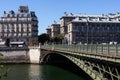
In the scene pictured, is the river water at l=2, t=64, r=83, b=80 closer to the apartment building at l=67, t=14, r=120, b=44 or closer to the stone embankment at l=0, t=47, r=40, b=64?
the stone embankment at l=0, t=47, r=40, b=64

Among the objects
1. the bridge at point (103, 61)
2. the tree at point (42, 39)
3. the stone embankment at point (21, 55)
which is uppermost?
the tree at point (42, 39)

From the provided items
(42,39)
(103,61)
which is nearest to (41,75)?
(103,61)

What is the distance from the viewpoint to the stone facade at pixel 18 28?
16212cm

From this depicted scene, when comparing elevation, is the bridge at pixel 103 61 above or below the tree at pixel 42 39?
below

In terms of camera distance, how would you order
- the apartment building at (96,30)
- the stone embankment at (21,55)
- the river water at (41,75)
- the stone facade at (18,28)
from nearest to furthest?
the river water at (41,75) < the stone embankment at (21,55) < the apartment building at (96,30) < the stone facade at (18,28)

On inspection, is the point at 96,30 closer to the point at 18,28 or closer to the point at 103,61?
the point at 18,28

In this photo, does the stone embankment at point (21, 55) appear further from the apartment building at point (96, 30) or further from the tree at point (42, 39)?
the tree at point (42, 39)

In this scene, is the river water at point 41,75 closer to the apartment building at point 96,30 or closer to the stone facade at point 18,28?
the apartment building at point 96,30

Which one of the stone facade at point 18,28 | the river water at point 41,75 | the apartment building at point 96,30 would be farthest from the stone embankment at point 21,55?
the stone facade at point 18,28

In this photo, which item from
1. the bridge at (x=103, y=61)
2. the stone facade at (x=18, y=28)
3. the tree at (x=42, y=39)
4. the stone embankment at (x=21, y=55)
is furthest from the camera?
the tree at (x=42, y=39)

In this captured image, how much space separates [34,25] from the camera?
6491 inches

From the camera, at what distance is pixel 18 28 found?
163m

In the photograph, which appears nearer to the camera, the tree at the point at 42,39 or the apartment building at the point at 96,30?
the apartment building at the point at 96,30

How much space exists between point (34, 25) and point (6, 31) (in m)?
13.2
